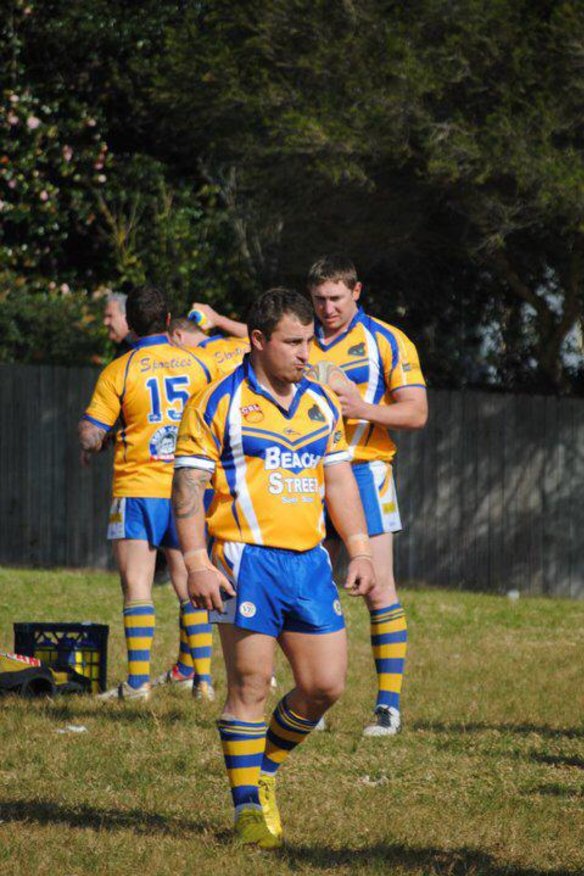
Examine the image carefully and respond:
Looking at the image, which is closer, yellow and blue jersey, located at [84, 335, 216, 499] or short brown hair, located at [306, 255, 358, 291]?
short brown hair, located at [306, 255, 358, 291]

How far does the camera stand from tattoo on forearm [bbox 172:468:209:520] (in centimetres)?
620

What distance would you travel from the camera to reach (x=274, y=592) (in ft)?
20.4

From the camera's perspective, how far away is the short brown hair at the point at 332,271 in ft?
28.5

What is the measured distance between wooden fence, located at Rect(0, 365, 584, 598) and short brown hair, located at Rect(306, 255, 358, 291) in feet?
38.9

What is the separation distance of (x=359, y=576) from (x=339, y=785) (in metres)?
1.57

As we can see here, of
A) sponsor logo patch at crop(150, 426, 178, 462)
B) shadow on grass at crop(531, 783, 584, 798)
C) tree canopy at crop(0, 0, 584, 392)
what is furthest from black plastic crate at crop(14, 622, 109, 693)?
tree canopy at crop(0, 0, 584, 392)

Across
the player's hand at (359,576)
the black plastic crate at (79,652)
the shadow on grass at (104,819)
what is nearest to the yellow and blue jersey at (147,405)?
the black plastic crate at (79,652)

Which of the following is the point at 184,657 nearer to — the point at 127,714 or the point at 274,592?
the point at 127,714

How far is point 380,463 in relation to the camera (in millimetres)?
9000

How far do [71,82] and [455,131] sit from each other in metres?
7.86

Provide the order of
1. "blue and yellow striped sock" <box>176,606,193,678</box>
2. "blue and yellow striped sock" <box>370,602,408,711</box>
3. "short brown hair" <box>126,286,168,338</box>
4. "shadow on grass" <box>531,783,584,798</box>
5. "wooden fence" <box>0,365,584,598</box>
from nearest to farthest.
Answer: "shadow on grass" <box>531,783,584,798</box>, "blue and yellow striped sock" <box>370,602,408,711</box>, "short brown hair" <box>126,286,168,338</box>, "blue and yellow striped sock" <box>176,606,193,678</box>, "wooden fence" <box>0,365,584,598</box>

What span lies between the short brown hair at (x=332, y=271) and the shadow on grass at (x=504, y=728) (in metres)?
2.53

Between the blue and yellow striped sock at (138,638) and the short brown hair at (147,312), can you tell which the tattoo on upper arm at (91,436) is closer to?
the short brown hair at (147,312)

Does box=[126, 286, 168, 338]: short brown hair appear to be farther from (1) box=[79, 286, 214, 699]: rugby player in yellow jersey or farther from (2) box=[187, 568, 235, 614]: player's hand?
(2) box=[187, 568, 235, 614]: player's hand
